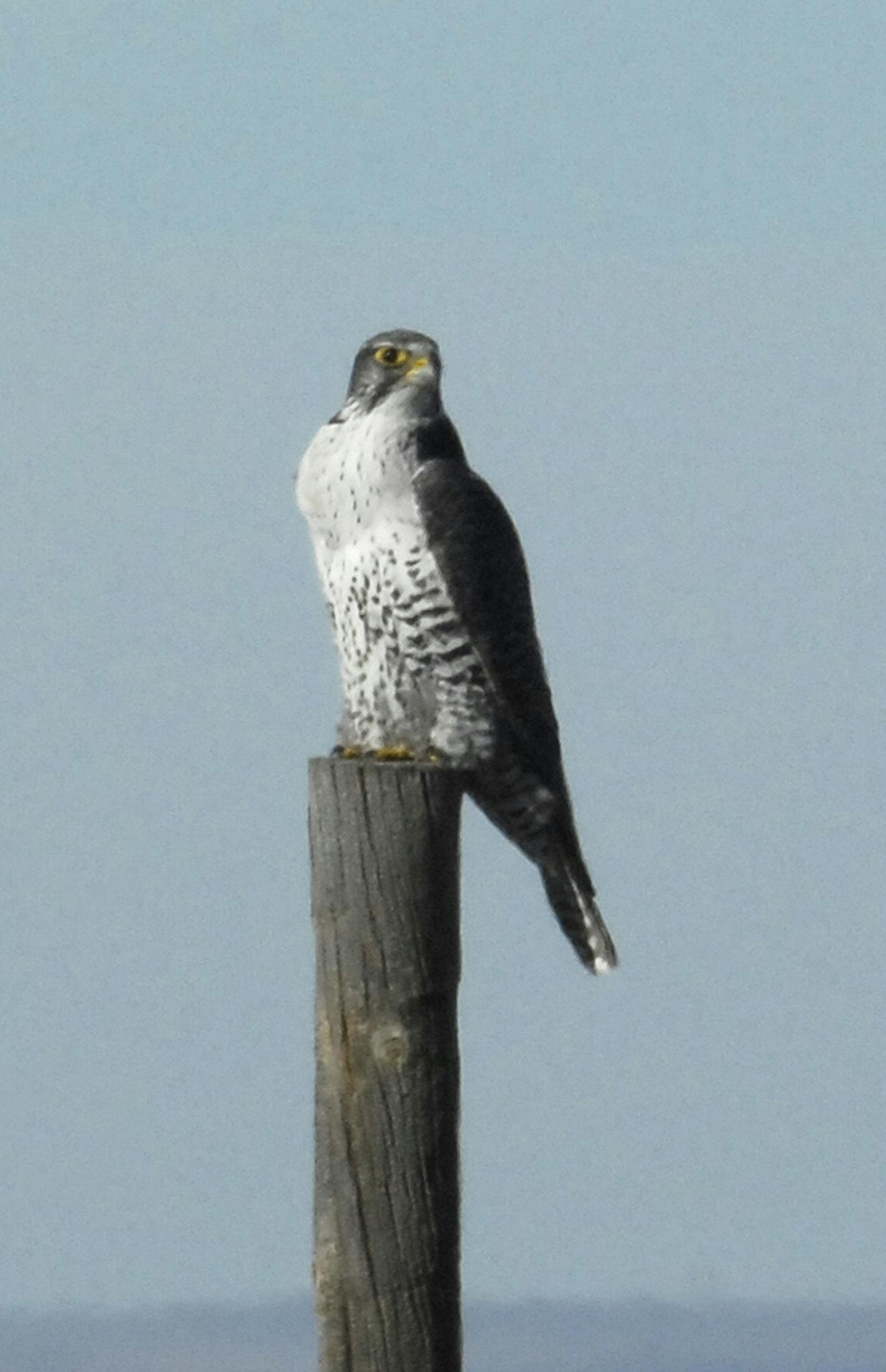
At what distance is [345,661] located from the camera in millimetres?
5859

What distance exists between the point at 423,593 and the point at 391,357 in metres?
0.64

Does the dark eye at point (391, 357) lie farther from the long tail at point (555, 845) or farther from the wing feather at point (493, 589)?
the long tail at point (555, 845)

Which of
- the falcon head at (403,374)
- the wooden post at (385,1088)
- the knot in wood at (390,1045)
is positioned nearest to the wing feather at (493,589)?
the falcon head at (403,374)

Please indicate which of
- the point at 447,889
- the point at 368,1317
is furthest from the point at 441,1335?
the point at 447,889

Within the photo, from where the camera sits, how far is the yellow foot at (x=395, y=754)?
18.2ft

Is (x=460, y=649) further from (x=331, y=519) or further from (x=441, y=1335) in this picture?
(x=441, y=1335)

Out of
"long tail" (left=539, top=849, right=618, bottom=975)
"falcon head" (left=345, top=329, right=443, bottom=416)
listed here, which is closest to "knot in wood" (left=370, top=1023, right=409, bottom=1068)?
"long tail" (left=539, top=849, right=618, bottom=975)

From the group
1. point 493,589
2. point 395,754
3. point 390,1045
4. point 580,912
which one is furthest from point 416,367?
point 390,1045

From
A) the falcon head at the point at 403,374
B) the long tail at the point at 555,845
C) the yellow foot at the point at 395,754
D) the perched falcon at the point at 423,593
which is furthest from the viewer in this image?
the long tail at the point at 555,845

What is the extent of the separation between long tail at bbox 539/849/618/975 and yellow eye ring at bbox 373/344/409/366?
51.5 inches

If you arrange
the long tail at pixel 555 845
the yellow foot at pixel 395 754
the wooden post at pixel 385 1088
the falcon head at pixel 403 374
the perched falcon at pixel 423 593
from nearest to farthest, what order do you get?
the wooden post at pixel 385 1088 < the yellow foot at pixel 395 754 < the perched falcon at pixel 423 593 < the falcon head at pixel 403 374 < the long tail at pixel 555 845

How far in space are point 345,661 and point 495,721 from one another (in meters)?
0.40

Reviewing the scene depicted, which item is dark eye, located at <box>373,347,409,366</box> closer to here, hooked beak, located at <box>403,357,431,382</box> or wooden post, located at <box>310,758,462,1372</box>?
hooked beak, located at <box>403,357,431,382</box>

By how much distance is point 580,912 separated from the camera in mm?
6195
